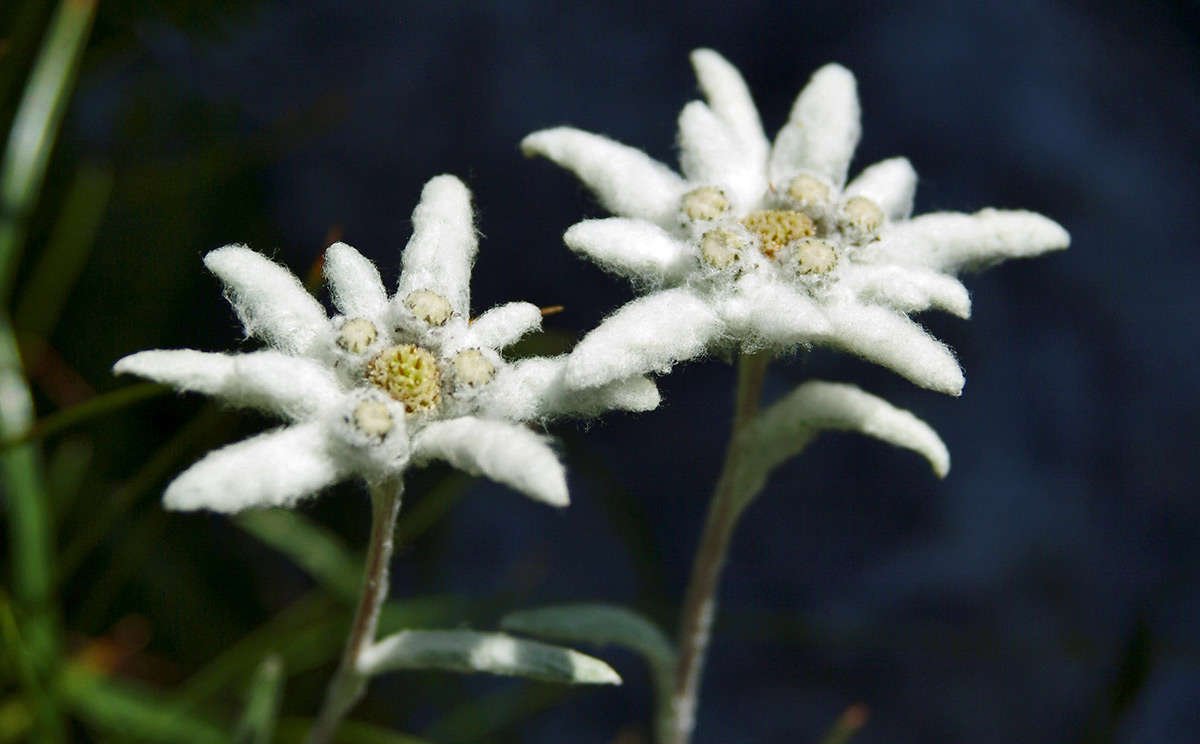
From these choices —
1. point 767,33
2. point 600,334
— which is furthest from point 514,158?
point 600,334

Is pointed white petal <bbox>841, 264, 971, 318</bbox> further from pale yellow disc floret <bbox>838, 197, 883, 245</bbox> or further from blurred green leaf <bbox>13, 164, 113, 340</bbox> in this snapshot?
blurred green leaf <bbox>13, 164, 113, 340</bbox>

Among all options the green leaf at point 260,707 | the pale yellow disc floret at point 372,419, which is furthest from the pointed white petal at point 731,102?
the green leaf at point 260,707

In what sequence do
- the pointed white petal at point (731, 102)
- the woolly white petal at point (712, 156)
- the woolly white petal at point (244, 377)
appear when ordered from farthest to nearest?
the pointed white petal at point (731, 102), the woolly white petal at point (712, 156), the woolly white petal at point (244, 377)

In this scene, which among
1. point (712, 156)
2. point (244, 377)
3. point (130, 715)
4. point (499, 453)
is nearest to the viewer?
point (499, 453)

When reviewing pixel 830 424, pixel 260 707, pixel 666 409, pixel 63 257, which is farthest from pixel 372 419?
→ pixel 63 257

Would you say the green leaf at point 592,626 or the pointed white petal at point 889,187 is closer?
the green leaf at point 592,626

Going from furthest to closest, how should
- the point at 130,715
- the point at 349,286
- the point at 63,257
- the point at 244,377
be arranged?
the point at 63,257 → the point at 130,715 → the point at 349,286 → the point at 244,377

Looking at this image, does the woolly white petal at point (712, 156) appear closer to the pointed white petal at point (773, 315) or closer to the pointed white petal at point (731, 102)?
the pointed white petal at point (731, 102)

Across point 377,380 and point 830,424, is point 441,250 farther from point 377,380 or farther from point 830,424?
point 830,424

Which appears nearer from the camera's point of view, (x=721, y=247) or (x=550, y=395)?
(x=550, y=395)
